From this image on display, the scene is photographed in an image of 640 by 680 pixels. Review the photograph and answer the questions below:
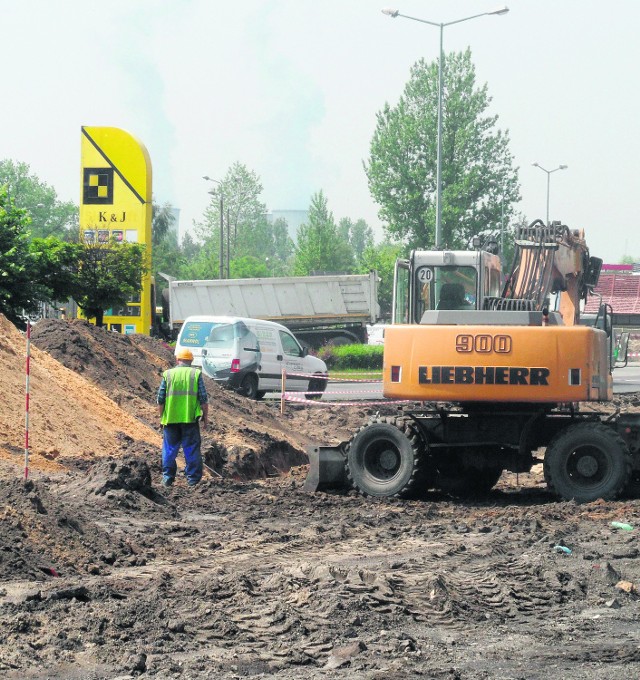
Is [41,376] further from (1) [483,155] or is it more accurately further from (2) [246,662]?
(1) [483,155]

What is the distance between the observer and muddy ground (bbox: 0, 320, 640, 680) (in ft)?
20.2

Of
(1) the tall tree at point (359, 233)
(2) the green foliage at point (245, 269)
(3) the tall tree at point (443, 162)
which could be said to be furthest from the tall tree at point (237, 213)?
(1) the tall tree at point (359, 233)

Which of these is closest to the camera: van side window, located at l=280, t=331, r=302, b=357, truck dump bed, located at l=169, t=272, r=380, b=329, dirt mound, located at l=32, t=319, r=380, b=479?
dirt mound, located at l=32, t=319, r=380, b=479

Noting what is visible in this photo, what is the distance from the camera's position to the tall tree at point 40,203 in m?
110

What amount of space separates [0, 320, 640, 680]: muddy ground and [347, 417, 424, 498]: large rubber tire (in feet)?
0.63

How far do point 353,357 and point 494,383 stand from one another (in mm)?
28775

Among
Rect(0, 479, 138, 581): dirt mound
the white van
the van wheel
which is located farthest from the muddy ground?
the van wheel

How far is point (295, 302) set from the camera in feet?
142

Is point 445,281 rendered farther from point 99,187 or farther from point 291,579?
point 99,187

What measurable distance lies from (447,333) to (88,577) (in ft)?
18.3

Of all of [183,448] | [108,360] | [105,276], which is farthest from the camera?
[105,276]

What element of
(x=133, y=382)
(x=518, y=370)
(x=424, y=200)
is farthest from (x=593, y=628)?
(x=424, y=200)

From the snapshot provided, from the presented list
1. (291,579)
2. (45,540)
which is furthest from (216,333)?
(291,579)

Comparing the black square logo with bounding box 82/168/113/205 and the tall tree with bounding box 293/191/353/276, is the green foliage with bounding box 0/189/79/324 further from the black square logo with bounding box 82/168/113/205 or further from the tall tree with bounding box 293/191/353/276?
the tall tree with bounding box 293/191/353/276
